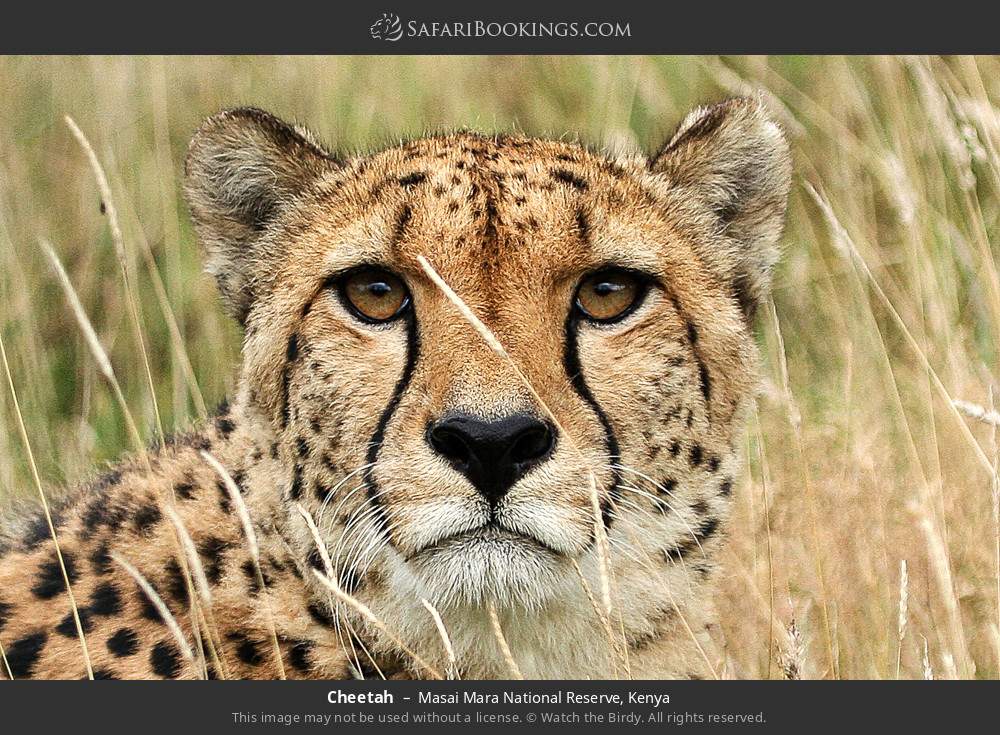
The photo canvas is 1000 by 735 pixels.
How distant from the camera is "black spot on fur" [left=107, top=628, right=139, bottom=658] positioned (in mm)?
2980

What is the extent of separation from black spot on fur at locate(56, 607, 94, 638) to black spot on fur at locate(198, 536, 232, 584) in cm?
28

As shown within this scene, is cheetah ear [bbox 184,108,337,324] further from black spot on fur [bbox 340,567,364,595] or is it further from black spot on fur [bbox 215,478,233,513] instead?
black spot on fur [bbox 340,567,364,595]

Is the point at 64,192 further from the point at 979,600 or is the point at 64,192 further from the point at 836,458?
the point at 979,600

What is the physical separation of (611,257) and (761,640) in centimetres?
152

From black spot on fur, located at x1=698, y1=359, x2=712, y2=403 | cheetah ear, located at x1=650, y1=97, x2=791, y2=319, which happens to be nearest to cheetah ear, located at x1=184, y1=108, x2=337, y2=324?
cheetah ear, located at x1=650, y1=97, x2=791, y2=319

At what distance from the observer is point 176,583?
3.07 metres

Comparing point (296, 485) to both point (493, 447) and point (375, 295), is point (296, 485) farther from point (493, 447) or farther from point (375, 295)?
point (493, 447)

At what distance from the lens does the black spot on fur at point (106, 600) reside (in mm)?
3051

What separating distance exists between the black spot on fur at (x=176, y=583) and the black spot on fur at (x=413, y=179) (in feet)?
3.33

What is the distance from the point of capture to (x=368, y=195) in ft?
10.6

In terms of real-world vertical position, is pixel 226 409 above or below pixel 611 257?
below

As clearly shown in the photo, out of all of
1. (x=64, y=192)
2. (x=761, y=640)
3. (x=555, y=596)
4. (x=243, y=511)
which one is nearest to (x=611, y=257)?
(x=555, y=596)

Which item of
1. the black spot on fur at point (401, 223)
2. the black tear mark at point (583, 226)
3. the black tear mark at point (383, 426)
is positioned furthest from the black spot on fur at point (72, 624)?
the black tear mark at point (583, 226)

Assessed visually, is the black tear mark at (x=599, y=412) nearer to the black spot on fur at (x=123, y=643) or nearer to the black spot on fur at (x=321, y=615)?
the black spot on fur at (x=321, y=615)
